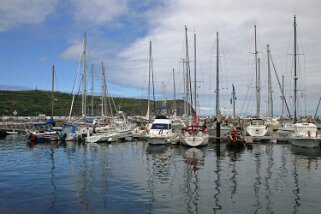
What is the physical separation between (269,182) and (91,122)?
4593 cm

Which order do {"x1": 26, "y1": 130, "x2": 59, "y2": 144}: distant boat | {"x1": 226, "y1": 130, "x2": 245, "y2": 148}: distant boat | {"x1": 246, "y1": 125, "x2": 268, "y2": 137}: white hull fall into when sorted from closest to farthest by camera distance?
{"x1": 226, "y1": 130, "x2": 245, "y2": 148}: distant boat < {"x1": 246, "y1": 125, "x2": 268, "y2": 137}: white hull < {"x1": 26, "y1": 130, "x2": 59, "y2": 144}: distant boat

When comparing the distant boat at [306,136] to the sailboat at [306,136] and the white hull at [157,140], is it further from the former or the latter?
the white hull at [157,140]

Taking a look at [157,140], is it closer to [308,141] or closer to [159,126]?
[159,126]

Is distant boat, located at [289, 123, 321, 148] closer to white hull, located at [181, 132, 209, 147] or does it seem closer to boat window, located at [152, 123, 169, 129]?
white hull, located at [181, 132, 209, 147]

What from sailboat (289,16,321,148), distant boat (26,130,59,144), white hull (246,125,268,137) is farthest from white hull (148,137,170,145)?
distant boat (26,130,59,144)

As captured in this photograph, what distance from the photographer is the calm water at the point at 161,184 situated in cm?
1513

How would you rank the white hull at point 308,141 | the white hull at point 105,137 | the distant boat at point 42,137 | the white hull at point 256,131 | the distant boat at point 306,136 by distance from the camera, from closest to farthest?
the white hull at point 308,141
the distant boat at point 306,136
the white hull at point 105,137
the white hull at point 256,131
the distant boat at point 42,137

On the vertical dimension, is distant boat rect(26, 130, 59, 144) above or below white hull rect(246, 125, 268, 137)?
below

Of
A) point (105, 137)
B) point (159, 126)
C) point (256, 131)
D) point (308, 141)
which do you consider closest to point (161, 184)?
point (159, 126)

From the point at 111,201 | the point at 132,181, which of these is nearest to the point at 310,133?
the point at 132,181

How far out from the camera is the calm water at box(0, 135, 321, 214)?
49.6ft

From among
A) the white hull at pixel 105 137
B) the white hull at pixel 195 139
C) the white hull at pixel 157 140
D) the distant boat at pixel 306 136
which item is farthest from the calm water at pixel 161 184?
the white hull at pixel 105 137

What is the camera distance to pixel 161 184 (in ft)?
65.2

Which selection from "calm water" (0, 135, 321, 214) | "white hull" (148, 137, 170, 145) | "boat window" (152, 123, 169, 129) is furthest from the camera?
"boat window" (152, 123, 169, 129)
